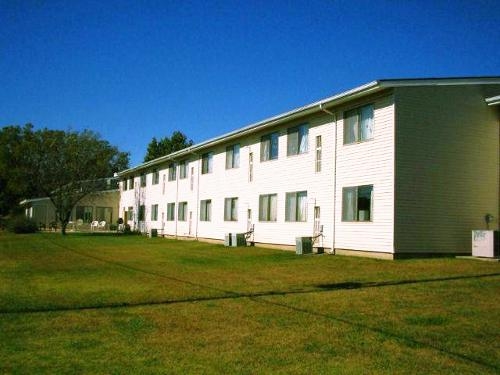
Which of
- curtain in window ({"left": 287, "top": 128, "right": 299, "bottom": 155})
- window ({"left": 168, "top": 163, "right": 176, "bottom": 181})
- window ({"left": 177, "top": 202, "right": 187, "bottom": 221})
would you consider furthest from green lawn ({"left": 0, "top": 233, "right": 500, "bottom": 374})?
window ({"left": 168, "top": 163, "right": 176, "bottom": 181})

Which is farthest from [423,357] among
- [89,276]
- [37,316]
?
[89,276]

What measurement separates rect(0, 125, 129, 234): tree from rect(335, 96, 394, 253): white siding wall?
29001 mm

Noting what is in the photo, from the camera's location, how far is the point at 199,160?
107 ft

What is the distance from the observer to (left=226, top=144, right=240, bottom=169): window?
27.7 m

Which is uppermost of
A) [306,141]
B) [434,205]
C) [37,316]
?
[306,141]

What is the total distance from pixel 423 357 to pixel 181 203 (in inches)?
1178

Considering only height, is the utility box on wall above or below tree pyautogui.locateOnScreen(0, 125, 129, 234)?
below

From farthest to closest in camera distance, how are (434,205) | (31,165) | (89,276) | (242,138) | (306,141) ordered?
(31,165) → (242,138) → (306,141) → (434,205) → (89,276)

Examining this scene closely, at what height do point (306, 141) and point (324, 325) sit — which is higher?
point (306, 141)

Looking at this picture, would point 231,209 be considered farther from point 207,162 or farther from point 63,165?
point 63,165

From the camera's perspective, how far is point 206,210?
31.2m

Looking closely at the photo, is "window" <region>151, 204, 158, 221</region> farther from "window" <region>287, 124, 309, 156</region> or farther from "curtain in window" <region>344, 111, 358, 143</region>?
"curtain in window" <region>344, 111, 358, 143</region>

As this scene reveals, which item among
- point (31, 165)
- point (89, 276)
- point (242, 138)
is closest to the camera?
point (89, 276)

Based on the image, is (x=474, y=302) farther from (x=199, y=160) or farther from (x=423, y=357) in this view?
(x=199, y=160)
